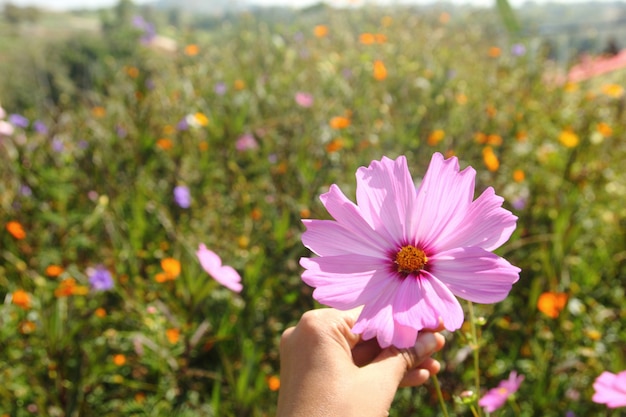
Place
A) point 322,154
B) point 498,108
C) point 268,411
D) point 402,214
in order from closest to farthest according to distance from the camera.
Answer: point 402,214
point 268,411
point 322,154
point 498,108

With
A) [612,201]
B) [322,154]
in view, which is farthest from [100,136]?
[612,201]

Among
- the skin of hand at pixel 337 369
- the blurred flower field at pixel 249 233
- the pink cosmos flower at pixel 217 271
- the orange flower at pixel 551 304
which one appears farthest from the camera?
the orange flower at pixel 551 304

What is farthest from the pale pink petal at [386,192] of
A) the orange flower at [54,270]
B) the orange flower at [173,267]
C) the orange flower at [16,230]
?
the orange flower at [16,230]

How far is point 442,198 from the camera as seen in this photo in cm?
53

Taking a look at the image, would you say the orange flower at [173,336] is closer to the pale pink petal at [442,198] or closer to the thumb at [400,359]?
the thumb at [400,359]

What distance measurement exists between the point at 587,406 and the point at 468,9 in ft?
16.7

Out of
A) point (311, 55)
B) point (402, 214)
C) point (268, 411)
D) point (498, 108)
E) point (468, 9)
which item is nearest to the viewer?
point (402, 214)

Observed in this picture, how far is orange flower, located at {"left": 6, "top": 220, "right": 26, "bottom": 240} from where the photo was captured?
60.2 inches

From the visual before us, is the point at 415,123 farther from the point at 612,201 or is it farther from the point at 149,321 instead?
the point at 149,321

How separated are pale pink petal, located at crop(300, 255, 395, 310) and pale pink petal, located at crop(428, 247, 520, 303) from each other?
56 millimetres

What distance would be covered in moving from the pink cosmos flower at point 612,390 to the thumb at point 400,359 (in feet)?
0.73

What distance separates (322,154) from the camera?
1.95 meters

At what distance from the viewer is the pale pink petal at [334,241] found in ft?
1.74

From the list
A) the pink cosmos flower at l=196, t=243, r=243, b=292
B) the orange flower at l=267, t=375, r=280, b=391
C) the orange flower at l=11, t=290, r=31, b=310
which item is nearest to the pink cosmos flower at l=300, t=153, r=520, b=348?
the pink cosmos flower at l=196, t=243, r=243, b=292
